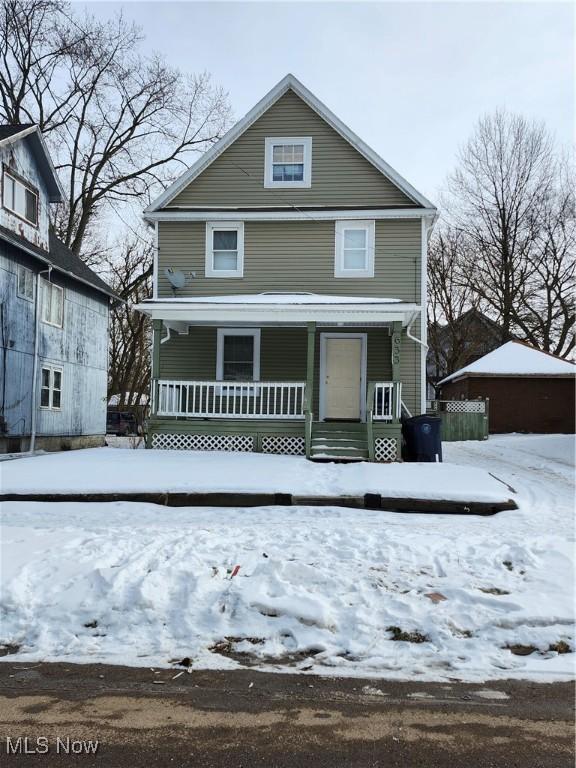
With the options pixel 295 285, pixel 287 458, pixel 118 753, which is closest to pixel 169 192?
pixel 295 285

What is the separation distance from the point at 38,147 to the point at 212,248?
17.3 ft

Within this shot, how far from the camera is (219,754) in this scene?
106 inches

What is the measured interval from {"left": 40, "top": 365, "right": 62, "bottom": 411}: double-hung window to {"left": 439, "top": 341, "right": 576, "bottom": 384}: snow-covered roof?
56.3 feet

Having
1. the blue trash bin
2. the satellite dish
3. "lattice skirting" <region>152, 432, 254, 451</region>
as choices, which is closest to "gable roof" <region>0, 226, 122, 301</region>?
the satellite dish

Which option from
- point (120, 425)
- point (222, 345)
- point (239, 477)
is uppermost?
point (222, 345)

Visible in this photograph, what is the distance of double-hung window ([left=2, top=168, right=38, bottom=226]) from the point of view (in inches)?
574

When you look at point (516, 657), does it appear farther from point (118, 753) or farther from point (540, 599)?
point (118, 753)

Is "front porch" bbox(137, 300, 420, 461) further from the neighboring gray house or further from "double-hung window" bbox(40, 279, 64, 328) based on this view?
"double-hung window" bbox(40, 279, 64, 328)

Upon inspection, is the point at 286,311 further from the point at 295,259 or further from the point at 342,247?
the point at 342,247

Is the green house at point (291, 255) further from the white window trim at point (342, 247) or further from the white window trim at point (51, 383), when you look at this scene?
the white window trim at point (51, 383)

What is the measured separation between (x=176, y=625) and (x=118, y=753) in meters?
1.48

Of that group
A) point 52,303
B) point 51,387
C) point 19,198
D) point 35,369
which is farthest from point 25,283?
point 51,387

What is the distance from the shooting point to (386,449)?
12.8 meters

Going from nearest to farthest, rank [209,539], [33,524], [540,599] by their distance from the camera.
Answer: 1. [540,599]
2. [209,539]
3. [33,524]
